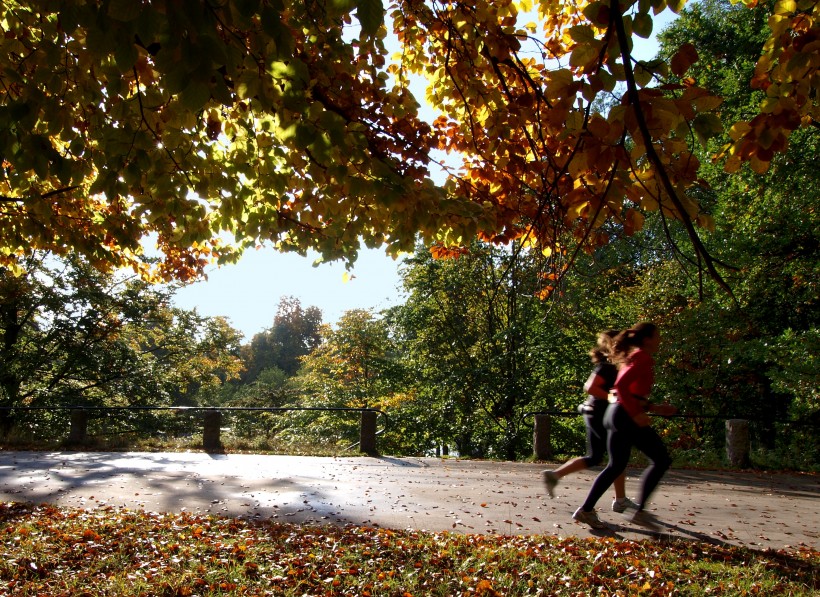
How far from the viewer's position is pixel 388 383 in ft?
68.6

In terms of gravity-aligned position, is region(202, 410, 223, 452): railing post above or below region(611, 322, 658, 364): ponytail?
below

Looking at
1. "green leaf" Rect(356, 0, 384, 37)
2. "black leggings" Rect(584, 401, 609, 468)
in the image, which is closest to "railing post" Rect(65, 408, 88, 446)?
"black leggings" Rect(584, 401, 609, 468)

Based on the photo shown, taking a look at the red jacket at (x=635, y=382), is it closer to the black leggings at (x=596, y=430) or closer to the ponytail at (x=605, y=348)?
the ponytail at (x=605, y=348)

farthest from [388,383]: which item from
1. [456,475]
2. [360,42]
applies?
[360,42]

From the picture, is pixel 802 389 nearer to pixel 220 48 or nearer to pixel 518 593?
pixel 518 593

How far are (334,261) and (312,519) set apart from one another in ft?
9.28

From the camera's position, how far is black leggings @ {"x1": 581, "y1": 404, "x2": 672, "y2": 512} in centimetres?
545

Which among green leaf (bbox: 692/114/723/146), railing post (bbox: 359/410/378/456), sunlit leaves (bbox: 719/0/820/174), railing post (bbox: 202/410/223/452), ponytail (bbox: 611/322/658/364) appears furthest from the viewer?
railing post (bbox: 202/410/223/452)

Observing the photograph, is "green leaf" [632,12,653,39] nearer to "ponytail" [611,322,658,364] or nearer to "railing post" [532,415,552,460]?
"ponytail" [611,322,658,364]

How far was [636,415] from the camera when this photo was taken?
211 inches

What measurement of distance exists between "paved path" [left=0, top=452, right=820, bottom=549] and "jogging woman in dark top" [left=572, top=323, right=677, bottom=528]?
687 millimetres

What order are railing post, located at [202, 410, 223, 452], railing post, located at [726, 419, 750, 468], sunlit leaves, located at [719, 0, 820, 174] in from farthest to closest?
1. railing post, located at [202, 410, 223, 452]
2. railing post, located at [726, 419, 750, 468]
3. sunlit leaves, located at [719, 0, 820, 174]

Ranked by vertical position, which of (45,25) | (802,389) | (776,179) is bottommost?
(802,389)

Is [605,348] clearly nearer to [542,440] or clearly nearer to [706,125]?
[706,125]
